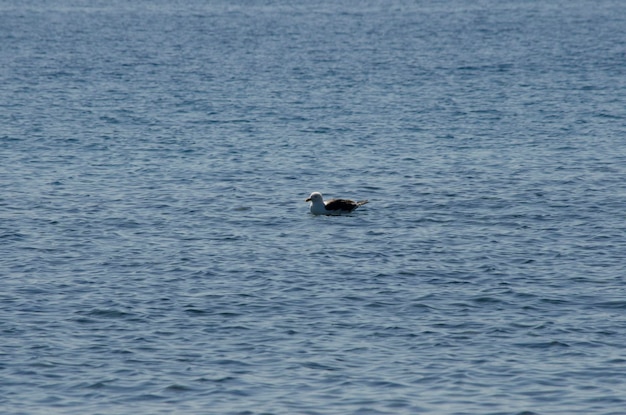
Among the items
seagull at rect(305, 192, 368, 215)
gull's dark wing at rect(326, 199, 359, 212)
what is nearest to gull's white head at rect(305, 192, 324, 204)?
seagull at rect(305, 192, 368, 215)

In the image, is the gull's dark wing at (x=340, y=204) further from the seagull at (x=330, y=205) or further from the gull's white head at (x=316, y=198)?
the gull's white head at (x=316, y=198)

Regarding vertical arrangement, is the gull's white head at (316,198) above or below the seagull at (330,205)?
above

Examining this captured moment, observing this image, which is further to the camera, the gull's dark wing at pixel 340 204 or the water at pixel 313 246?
the gull's dark wing at pixel 340 204

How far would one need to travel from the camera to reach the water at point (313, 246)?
2205 centimetres

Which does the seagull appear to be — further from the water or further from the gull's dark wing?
the water

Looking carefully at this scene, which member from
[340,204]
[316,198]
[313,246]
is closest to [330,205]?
[340,204]

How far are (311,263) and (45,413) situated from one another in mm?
11245

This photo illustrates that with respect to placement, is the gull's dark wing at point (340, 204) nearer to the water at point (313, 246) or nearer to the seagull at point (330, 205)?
the seagull at point (330, 205)

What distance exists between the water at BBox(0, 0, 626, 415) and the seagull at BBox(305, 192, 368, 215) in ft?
1.76

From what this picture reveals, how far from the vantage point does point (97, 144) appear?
5012 centimetres

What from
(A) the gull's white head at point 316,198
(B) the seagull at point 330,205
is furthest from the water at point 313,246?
(A) the gull's white head at point 316,198

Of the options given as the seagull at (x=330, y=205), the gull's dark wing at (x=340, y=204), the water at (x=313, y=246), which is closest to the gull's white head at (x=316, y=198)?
the seagull at (x=330, y=205)

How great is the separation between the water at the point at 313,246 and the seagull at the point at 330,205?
0.54 m

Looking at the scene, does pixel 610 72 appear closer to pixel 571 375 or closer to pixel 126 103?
pixel 126 103
